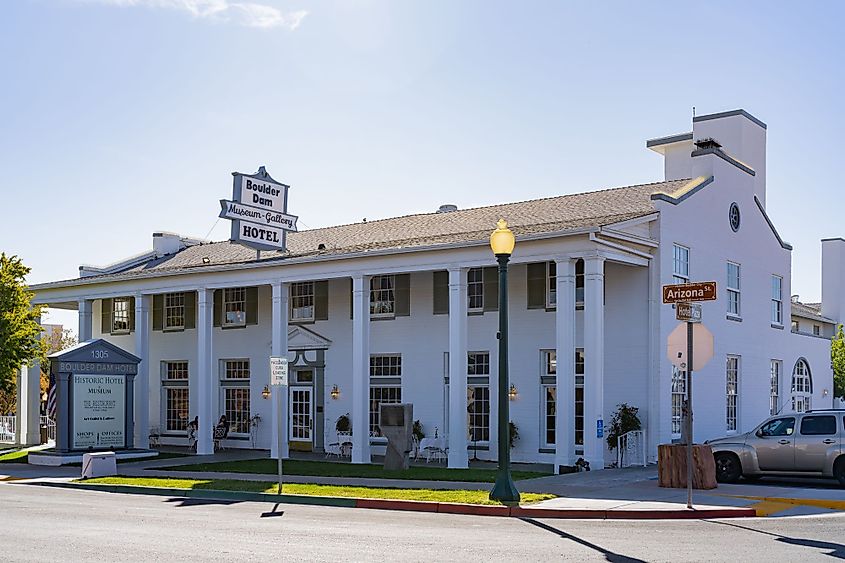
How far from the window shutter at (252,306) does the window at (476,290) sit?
27.4 ft

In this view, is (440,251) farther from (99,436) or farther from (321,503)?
(99,436)

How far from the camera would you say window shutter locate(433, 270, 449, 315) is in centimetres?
2844

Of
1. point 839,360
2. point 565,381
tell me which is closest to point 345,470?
point 565,381

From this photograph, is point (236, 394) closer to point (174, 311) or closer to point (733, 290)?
point (174, 311)

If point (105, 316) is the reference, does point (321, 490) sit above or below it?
below

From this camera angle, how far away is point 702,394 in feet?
89.3

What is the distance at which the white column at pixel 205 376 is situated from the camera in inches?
1173

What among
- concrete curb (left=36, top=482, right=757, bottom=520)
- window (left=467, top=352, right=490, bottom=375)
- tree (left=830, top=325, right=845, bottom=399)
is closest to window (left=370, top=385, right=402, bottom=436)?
window (left=467, top=352, right=490, bottom=375)

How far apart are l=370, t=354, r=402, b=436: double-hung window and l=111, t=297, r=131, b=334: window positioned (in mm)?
11496

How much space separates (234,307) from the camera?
34.2 metres

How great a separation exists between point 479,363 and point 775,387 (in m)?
10.4

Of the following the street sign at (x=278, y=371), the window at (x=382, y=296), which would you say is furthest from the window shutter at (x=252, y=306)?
the street sign at (x=278, y=371)

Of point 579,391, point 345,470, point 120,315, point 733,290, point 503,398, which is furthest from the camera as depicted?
point 120,315

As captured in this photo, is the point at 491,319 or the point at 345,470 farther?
the point at 491,319
